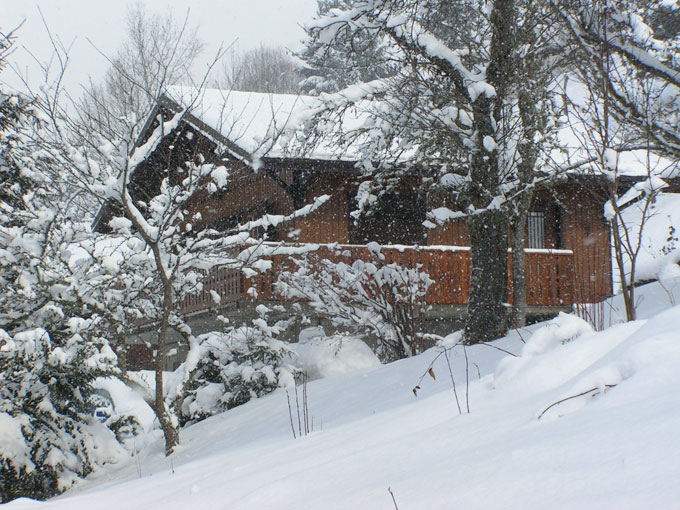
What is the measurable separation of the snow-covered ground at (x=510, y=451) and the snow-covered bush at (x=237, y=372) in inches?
159

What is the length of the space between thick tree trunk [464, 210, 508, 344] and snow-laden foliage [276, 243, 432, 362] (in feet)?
3.64

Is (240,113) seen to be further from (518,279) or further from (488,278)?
(518,279)

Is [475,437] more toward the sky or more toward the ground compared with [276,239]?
Answer: more toward the ground

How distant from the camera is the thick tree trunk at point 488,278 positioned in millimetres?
8375

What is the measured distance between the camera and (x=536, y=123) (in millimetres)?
8992

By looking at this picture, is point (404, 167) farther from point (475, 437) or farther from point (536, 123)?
point (475, 437)

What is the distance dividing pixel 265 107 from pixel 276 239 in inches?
152

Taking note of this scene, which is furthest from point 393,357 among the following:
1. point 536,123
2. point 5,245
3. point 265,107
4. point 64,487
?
point 265,107

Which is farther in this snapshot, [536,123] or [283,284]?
[283,284]

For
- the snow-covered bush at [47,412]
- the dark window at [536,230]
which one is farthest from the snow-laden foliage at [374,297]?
the dark window at [536,230]

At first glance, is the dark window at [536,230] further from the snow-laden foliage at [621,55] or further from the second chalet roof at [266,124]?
the snow-laden foliage at [621,55]

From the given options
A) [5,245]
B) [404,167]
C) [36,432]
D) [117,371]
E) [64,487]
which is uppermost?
[404,167]

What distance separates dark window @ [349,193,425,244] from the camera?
15547 millimetres

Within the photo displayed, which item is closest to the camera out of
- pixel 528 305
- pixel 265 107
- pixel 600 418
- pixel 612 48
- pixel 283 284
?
pixel 600 418
